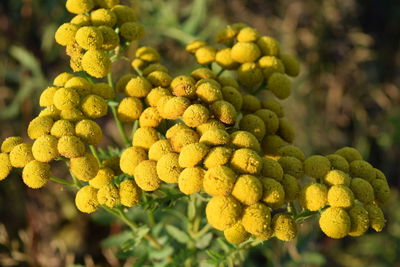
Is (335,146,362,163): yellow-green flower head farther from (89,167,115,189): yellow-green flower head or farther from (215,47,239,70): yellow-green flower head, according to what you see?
(89,167,115,189): yellow-green flower head

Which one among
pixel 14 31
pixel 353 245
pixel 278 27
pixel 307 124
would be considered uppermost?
pixel 14 31

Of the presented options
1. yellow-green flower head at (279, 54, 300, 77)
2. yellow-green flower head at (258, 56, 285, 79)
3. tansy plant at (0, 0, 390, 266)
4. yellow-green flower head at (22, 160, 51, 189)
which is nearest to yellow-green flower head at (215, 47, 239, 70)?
tansy plant at (0, 0, 390, 266)

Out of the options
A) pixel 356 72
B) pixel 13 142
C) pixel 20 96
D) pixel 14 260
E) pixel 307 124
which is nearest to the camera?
pixel 13 142

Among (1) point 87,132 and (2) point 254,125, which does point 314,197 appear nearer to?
(2) point 254,125

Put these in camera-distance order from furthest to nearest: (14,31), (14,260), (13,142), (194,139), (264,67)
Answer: (14,31), (14,260), (264,67), (13,142), (194,139)

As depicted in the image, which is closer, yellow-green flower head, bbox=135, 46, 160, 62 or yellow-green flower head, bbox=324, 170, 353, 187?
yellow-green flower head, bbox=324, 170, 353, 187

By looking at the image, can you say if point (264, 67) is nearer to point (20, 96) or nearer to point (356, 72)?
point (20, 96)

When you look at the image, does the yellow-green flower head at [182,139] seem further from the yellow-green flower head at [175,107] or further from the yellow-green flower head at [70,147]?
the yellow-green flower head at [70,147]

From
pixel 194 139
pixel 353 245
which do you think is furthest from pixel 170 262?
pixel 353 245
